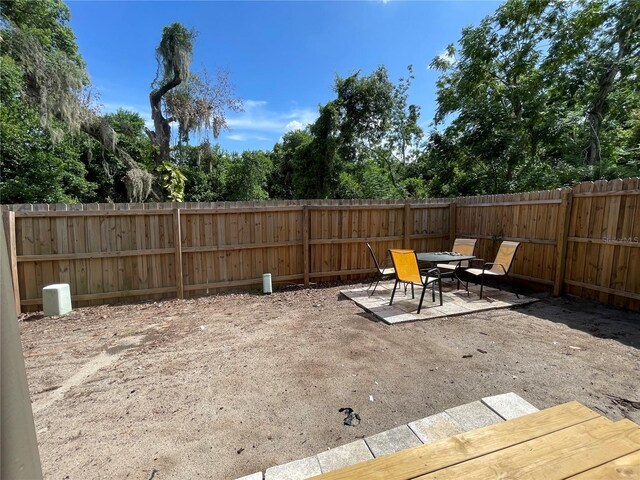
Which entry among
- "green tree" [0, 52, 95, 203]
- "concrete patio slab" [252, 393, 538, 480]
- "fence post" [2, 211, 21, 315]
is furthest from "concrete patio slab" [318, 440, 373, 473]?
A: "green tree" [0, 52, 95, 203]

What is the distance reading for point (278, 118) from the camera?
18641 millimetres

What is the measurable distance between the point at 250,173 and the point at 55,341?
13175 millimetres

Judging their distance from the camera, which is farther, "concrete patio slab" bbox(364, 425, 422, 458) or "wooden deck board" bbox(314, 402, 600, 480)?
"concrete patio slab" bbox(364, 425, 422, 458)

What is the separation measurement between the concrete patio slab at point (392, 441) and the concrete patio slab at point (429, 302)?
202cm

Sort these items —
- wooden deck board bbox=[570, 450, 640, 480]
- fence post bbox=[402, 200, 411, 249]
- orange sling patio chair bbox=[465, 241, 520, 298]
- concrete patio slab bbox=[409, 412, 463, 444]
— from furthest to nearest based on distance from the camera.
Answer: fence post bbox=[402, 200, 411, 249] < orange sling patio chair bbox=[465, 241, 520, 298] < concrete patio slab bbox=[409, 412, 463, 444] < wooden deck board bbox=[570, 450, 640, 480]

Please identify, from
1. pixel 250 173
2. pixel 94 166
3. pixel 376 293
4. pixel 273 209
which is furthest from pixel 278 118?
pixel 376 293

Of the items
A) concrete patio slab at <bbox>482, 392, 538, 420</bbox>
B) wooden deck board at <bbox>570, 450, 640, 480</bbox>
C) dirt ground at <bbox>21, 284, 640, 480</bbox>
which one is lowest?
dirt ground at <bbox>21, 284, 640, 480</bbox>

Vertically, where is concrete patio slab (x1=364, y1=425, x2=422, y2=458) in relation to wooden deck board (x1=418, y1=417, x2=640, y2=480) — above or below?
below

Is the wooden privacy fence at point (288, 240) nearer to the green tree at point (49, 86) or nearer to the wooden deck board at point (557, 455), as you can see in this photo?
the wooden deck board at point (557, 455)

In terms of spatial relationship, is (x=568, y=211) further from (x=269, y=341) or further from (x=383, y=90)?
(x=383, y=90)

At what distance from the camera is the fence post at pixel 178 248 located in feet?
17.0

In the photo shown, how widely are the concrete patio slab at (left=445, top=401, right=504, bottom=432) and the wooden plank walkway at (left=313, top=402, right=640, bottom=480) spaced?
93 centimetres

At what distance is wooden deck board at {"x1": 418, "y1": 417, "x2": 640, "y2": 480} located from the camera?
1.07m

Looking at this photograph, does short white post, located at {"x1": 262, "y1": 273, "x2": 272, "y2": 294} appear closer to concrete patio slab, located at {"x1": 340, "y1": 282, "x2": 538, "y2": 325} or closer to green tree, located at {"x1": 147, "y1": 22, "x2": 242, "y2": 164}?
concrete patio slab, located at {"x1": 340, "y1": 282, "x2": 538, "y2": 325}
